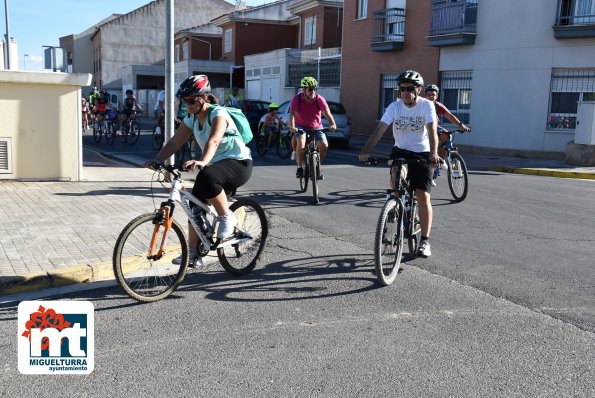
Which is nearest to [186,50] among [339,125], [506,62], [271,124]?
[339,125]

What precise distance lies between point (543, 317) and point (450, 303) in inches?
27.5

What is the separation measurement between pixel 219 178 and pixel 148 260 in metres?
0.89

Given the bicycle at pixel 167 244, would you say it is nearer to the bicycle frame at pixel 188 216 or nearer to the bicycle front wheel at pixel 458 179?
the bicycle frame at pixel 188 216

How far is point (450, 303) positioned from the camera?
504 centimetres

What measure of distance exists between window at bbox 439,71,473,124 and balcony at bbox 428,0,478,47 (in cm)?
114

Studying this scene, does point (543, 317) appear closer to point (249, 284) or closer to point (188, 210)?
point (249, 284)

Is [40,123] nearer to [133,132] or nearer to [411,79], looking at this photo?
[411,79]

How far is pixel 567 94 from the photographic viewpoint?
1873 centimetres

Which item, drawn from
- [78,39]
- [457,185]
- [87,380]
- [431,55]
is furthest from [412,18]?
[78,39]

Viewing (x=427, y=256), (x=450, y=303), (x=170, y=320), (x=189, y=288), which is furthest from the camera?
(x=427, y=256)

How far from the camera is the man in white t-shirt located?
19.8ft

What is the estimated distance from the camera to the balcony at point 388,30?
80.0 feet

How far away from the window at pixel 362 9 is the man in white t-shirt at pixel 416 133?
22.3m

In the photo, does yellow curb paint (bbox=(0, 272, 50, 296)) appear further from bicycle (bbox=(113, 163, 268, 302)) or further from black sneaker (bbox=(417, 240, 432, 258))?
black sneaker (bbox=(417, 240, 432, 258))
